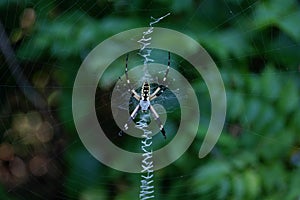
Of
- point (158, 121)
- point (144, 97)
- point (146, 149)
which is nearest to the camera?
point (146, 149)

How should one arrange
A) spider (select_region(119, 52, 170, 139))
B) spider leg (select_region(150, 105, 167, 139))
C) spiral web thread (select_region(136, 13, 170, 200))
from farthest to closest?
spider (select_region(119, 52, 170, 139)), spider leg (select_region(150, 105, 167, 139)), spiral web thread (select_region(136, 13, 170, 200))

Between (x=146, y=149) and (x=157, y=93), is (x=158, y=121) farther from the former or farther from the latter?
(x=157, y=93)

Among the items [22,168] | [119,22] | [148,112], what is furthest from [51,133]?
[119,22]


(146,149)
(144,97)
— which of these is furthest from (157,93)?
(146,149)

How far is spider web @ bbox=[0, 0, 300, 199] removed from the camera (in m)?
2.66

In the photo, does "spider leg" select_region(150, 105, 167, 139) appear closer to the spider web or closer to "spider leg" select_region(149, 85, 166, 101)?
"spider leg" select_region(149, 85, 166, 101)

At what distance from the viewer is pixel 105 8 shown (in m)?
2.94

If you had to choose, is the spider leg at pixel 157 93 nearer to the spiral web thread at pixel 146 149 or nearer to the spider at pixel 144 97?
the spider at pixel 144 97

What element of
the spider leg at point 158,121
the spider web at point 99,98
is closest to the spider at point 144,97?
the spider leg at point 158,121

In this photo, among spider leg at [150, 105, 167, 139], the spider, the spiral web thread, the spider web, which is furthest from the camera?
the spider

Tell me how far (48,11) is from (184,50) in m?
0.87

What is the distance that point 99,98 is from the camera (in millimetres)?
3215

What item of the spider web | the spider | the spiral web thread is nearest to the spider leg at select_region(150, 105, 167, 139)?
the spider

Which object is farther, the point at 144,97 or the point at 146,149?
the point at 144,97
